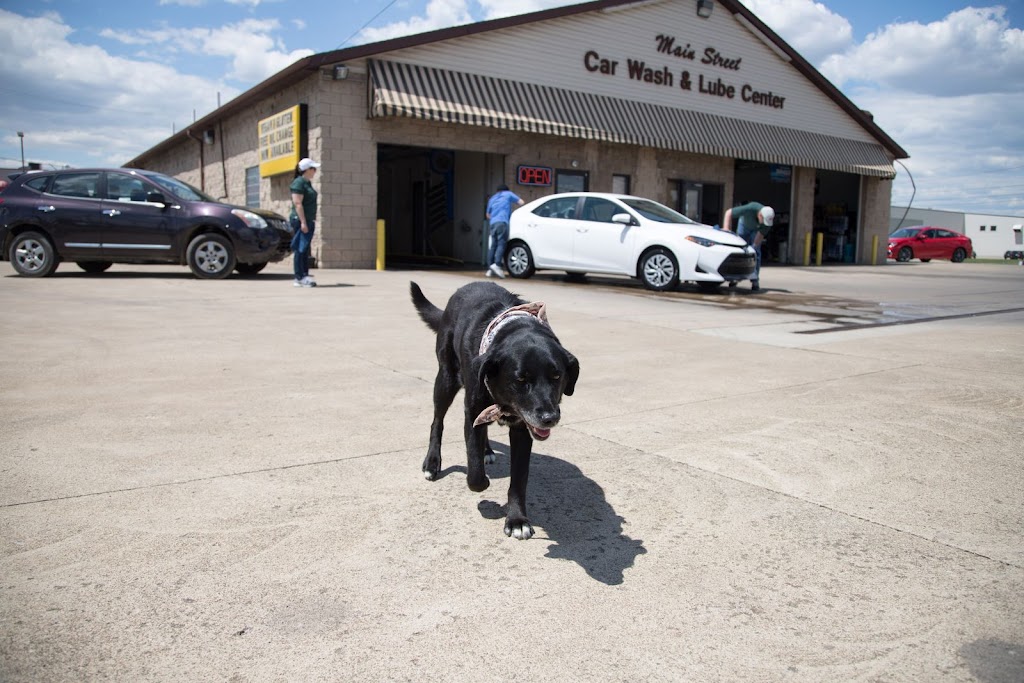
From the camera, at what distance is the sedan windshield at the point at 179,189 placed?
481 inches

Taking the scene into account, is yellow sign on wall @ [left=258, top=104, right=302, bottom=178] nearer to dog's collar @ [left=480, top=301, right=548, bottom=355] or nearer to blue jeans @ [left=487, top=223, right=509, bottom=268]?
blue jeans @ [left=487, top=223, right=509, bottom=268]

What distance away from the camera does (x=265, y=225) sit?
12.6 m

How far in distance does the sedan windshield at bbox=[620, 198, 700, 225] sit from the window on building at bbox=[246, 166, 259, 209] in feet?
38.9

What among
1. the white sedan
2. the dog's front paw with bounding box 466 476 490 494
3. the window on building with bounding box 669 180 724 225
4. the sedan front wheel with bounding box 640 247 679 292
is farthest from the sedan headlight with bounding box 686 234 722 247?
the window on building with bounding box 669 180 724 225

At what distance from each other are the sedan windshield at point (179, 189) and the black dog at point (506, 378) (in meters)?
10.4

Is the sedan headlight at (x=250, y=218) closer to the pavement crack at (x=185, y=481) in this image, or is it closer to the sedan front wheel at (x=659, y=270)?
the sedan front wheel at (x=659, y=270)

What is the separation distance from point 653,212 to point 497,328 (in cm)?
1088

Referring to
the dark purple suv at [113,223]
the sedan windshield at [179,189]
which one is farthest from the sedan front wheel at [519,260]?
the sedan windshield at [179,189]

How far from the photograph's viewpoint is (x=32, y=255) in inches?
472

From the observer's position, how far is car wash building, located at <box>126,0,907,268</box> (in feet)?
54.7

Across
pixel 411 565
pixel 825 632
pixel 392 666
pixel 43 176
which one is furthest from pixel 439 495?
pixel 43 176

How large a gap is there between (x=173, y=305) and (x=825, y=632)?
8.45 m

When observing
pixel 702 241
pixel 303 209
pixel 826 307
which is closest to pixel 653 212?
pixel 702 241

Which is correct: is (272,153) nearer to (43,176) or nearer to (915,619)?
(43,176)
